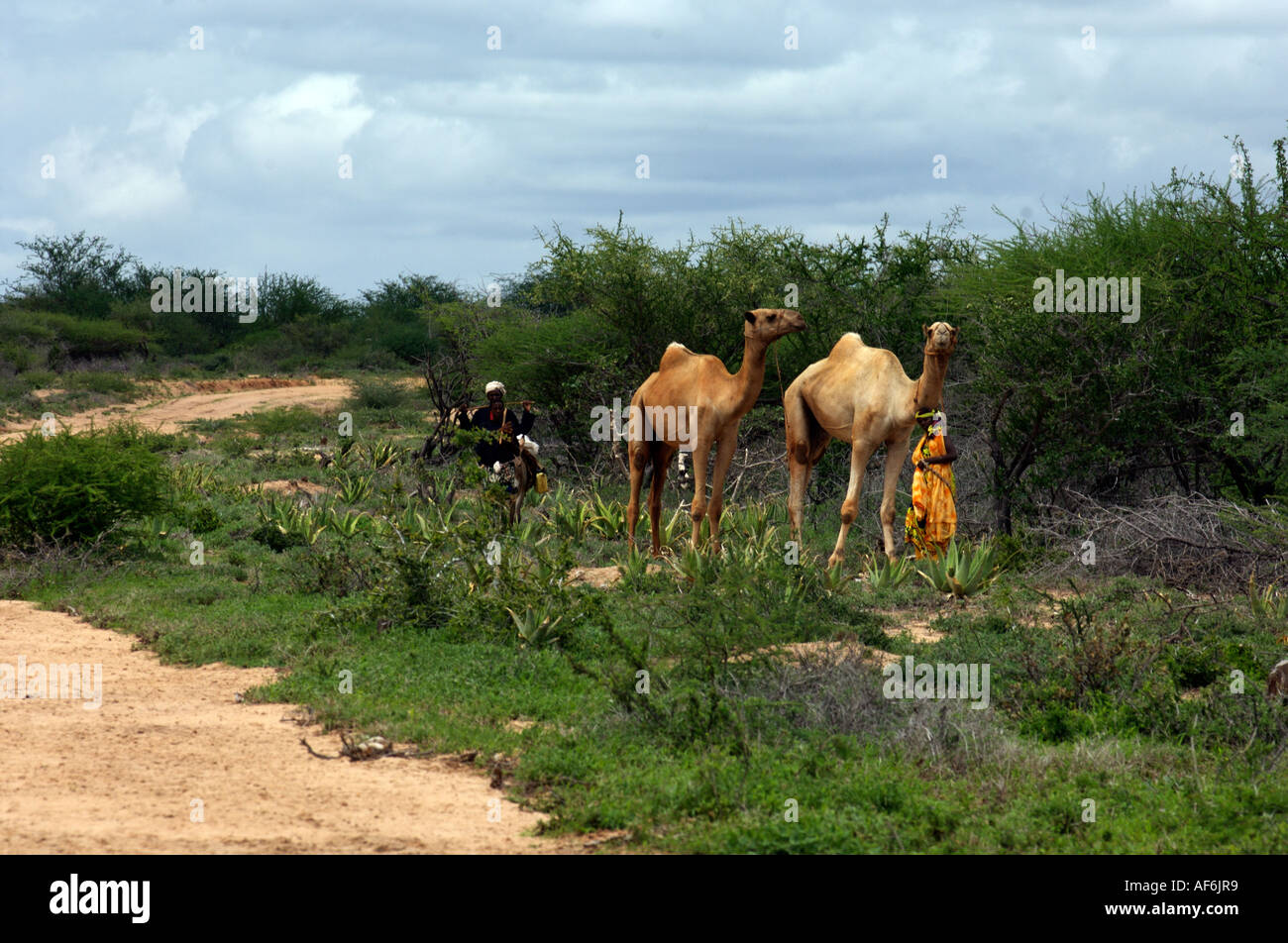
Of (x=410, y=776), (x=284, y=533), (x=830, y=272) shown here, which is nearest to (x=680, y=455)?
(x=830, y=272)

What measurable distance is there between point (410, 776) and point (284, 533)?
754 cm

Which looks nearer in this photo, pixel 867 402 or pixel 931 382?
pixel 931 382

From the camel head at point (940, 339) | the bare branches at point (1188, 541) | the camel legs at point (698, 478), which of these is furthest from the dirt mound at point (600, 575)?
the bare branches at point (1188, 541)

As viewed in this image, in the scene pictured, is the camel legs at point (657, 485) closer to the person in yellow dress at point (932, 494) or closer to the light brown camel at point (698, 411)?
the light brown camel at point (698, 411)

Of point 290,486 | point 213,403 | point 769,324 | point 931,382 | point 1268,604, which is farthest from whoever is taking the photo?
point 213,403

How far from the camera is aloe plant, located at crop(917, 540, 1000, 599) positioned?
384 inches

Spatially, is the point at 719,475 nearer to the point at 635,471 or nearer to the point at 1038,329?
the point at 635,471

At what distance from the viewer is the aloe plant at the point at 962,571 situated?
32.0 feet

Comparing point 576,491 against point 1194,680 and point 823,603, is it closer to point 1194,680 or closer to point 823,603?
point 823,603

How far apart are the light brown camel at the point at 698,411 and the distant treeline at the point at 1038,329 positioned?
130 cm

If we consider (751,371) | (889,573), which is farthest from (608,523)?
(889,573)

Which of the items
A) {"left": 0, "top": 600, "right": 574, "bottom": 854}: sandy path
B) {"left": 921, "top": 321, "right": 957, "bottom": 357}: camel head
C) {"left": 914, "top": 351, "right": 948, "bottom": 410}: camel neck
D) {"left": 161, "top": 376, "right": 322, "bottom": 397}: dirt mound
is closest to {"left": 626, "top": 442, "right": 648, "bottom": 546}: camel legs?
{"left": 914, "top": 351, "right": 948, "bottom": 410}: camel neck

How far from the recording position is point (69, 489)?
1161 centimetres

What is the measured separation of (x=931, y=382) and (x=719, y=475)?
76.9 inches
